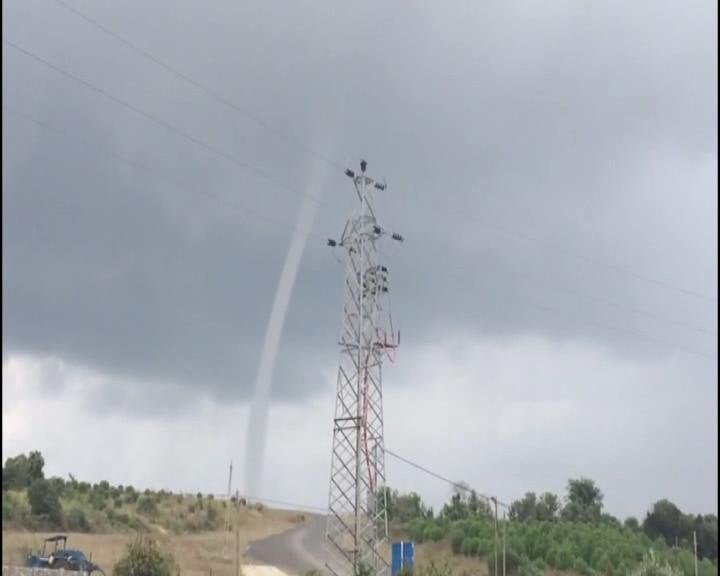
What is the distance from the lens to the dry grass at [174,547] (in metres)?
44.5

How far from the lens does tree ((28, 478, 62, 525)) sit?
5581cm

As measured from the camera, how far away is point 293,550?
5906 centimetres

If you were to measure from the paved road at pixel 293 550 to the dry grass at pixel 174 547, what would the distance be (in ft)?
3.73

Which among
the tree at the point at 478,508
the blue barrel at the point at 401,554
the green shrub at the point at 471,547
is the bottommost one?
the blue barrel at the point at 401,554

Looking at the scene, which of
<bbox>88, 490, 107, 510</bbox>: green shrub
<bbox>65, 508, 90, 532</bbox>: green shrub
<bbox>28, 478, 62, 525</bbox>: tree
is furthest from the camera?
<bbox>88, 490, 107, 510</bbox>: green shrub

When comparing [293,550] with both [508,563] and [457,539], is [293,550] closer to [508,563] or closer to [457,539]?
[457,539]

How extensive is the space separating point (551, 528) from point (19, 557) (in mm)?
34598

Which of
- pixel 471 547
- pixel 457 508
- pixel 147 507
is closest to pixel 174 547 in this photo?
pixel 147 507

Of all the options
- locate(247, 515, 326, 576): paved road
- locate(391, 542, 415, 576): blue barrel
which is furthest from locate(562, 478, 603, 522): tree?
locate(391, 542, 415, 576): blue barrel

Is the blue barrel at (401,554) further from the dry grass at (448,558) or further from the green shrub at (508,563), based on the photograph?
the green shrub at (508,563)

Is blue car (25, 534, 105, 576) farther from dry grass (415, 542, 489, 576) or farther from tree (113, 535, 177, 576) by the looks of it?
dry grass (415, 542, 489, 576)

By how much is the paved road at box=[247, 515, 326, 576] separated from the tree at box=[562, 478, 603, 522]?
2865 cm

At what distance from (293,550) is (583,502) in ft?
161

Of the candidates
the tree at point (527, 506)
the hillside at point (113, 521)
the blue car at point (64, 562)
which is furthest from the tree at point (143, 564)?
the tree at point (527, 506)
